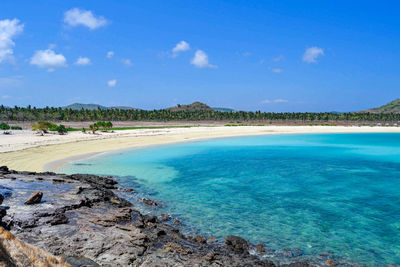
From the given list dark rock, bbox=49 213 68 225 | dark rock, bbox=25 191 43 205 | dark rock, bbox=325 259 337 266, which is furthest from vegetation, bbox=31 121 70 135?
dark rock, bbox=325 259 337 266

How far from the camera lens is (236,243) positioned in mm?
9758

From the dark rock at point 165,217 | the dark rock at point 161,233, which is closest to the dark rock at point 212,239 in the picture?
the dark rock at point 161,233

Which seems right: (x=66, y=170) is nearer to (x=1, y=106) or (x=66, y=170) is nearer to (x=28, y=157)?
(x=28, y=157)

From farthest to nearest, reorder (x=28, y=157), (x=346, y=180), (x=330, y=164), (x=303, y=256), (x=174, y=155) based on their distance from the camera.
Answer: (x=174, y=155), (x=330, y=164), (x=28, y=157), (x=346, y=180), (x=303, y=256)

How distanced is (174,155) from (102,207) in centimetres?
2252

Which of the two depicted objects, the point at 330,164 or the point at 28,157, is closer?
the point at 28,157

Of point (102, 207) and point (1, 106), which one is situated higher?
point (1, 106)

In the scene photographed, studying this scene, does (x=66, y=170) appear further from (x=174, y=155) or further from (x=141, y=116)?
(x=141, y=116)

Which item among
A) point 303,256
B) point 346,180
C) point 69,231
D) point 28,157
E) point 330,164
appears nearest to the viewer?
point 69,231

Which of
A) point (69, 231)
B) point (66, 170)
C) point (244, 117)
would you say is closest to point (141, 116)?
point (244, 117)

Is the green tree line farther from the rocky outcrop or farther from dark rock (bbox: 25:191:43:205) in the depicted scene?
the rocky outcrop

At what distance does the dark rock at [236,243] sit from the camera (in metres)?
9.40

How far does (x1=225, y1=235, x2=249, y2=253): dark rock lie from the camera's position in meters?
9.40

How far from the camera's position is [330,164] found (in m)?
29.1
